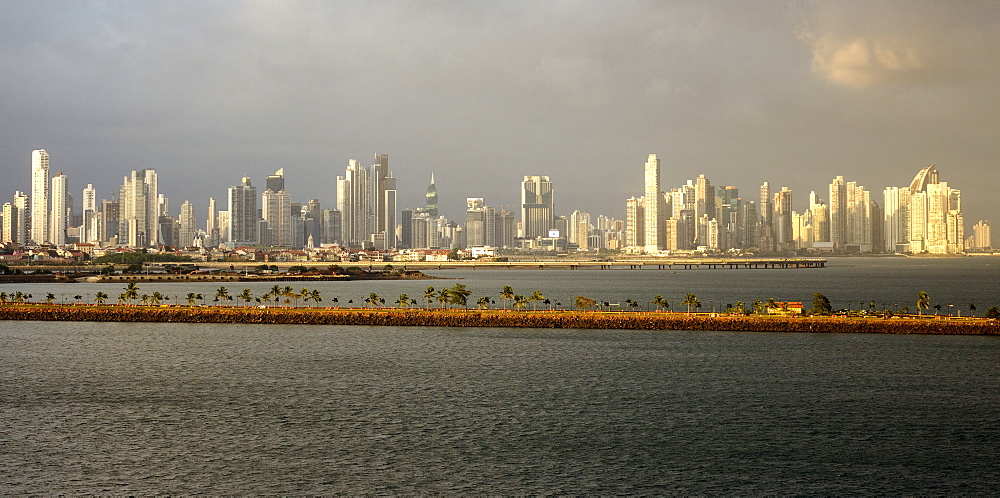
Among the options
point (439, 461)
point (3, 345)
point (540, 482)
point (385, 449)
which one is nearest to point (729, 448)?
point (540, 482)

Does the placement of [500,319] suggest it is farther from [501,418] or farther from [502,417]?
[501,418]

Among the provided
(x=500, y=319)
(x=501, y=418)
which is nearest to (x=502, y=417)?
(x=501, y=418)

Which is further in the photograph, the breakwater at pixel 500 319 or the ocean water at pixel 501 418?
the breakwater at pixel 500 319

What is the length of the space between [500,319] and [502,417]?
142ft

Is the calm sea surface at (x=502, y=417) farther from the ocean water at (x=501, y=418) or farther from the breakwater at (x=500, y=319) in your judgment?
the breakwater at (x=500, y=319)

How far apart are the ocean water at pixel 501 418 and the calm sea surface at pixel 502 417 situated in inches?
5.6

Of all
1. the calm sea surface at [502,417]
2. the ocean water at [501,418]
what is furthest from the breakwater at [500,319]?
the ocean water at [501,418]

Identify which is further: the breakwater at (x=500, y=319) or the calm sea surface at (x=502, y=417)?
the breakwater at (x=500, y=319)

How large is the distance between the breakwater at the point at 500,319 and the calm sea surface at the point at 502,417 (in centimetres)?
517

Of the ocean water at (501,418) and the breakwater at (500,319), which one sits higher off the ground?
the breakwater at (500,319)

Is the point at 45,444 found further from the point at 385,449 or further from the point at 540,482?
the point at 540,482

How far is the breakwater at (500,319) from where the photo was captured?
7250 cm

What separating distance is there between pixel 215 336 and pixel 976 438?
2274 inches

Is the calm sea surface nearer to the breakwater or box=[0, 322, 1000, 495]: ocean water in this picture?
box=[0, 322, 1000, 495]: ocean water
